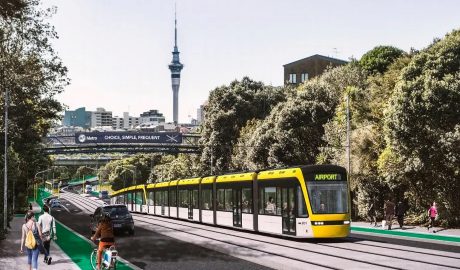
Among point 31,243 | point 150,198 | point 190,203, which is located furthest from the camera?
point 150,198

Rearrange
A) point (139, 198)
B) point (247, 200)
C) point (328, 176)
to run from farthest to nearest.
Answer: point (139, 198)
point (247, 200)
point (328, 176)

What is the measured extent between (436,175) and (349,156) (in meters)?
7.96

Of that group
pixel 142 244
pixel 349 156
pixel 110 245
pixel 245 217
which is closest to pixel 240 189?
pixel 245 217

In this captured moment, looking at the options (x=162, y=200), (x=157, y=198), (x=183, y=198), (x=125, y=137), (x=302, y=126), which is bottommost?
(x=162, y=200)

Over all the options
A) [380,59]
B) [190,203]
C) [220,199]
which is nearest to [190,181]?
[190,203]

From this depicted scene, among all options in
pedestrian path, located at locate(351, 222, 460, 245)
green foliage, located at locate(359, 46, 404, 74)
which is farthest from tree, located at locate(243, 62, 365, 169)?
green foliage, located at locate(359, 46, 404, 74)

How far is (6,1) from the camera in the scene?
66.8 feet

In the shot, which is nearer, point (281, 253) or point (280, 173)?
point (281, 253)

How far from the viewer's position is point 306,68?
372ft

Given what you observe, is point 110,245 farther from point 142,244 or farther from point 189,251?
point 142,244

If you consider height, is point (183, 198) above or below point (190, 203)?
above

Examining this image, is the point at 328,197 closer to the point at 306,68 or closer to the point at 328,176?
the point at 328,176

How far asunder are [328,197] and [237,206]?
7877mm

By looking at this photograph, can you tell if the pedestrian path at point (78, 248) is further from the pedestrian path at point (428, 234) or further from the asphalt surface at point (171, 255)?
the pedestrian path at point (428, 234)
